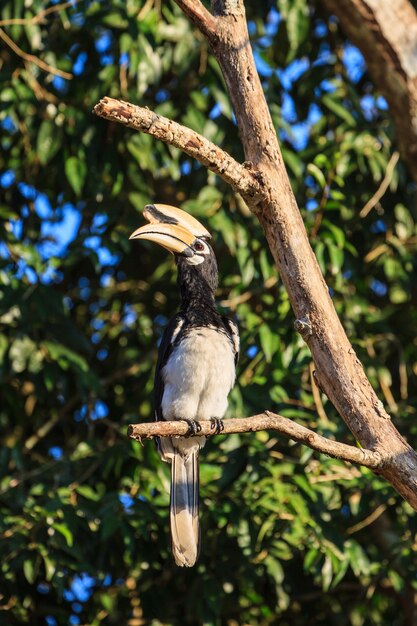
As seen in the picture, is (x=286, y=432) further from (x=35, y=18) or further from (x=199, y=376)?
(x=35, y=18)

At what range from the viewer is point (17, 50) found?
4.21 m

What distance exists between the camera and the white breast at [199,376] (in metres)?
3.70

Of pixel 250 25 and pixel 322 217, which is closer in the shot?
pixel 322 217

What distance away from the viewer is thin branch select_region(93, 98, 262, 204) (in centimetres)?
264

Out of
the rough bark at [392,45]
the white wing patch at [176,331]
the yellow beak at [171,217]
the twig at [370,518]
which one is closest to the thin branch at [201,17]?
the yellow beak at [171,217]

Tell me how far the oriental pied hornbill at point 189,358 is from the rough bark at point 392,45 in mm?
872

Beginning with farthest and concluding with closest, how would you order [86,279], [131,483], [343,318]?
[86,279] → [343,318] → [131,483]

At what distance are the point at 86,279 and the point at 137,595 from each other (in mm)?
1582

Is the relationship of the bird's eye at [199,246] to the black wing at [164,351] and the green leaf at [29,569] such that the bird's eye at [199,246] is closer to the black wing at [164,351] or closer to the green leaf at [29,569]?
the black wing at [164,351]

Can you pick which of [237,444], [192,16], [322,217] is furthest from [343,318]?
[192,16]

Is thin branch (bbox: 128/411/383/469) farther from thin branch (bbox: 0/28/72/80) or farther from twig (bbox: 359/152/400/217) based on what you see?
thin branch (bbox: 0/28/72/80)

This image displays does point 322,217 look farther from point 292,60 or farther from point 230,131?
point 292,60

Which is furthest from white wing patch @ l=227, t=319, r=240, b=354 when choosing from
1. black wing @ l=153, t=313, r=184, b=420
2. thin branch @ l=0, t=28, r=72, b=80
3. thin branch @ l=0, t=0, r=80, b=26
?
thin branch @ l=0, t=0, r=80, b=26

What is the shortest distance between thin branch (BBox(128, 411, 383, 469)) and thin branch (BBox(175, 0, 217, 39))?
119 cm
